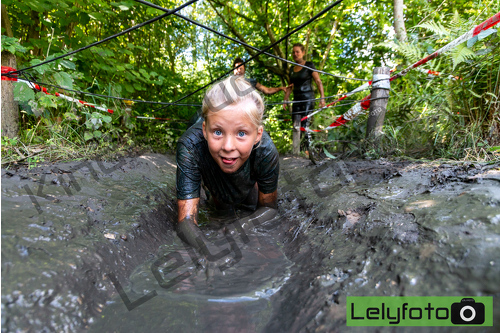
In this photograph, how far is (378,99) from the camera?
10.4 ft

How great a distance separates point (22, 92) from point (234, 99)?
7.62 ft

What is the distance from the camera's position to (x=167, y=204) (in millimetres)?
2578

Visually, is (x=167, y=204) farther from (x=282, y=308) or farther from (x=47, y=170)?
(x=282, y=308)

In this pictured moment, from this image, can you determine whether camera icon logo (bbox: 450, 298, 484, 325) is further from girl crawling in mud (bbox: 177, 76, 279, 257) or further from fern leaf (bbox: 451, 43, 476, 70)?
fern leaf (bbox: 451, 43, 476, 70)

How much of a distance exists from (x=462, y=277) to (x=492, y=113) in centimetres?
203

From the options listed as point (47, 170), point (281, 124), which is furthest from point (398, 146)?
point (281, 124)

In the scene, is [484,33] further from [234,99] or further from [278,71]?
[278,71]

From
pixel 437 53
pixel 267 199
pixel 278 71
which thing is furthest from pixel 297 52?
pixel 267 199

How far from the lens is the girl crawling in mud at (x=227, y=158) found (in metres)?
1.72

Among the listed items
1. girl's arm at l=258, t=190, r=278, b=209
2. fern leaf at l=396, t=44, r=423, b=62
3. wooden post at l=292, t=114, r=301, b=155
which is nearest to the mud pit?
girl's arm at l=258, t=190, r=278, b=209

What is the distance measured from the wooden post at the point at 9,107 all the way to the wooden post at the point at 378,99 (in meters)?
3.85

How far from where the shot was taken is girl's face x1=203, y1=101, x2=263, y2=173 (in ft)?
5.52

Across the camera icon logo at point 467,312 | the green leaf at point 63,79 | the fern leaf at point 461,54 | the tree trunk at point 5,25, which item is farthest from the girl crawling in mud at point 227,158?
the tree trunk at point 5,25

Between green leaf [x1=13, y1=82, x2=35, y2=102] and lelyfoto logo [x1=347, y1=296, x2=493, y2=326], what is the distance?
3.22 metres
